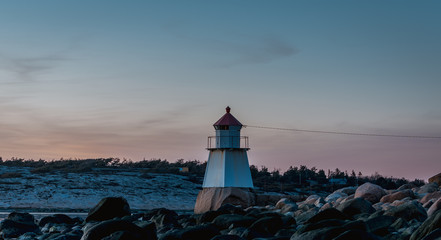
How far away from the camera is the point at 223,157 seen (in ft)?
93.1

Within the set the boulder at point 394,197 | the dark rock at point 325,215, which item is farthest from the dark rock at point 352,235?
the boulder at point 394,197

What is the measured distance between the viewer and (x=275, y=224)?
13.8 meters

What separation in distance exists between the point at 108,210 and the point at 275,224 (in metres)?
6.41

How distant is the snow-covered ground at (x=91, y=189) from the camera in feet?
116

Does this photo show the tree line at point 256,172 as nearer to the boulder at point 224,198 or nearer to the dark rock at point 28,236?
the boulder at point 224,198

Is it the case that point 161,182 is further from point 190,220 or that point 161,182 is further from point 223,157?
point 190,220

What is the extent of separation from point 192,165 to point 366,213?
35.5m

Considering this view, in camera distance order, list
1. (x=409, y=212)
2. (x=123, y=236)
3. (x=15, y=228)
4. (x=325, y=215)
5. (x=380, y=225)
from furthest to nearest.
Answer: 1. (x=15, y=228)
2. (x=409, y=212)
3. (x=325, y=215)
4. (x=380, y=225)
5. (x=123, y=236)

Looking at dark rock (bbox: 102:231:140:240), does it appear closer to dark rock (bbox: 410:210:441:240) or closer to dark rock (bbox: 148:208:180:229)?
dark rock (bbox: 410:210:441:240)

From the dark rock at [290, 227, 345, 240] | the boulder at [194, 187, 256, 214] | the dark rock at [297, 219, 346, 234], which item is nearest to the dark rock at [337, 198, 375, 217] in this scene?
the dark rock at [297, 219, 346, 234]

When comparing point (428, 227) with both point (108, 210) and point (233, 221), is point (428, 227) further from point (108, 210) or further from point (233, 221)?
point (108, 210)

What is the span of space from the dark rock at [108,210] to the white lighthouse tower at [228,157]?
942cm

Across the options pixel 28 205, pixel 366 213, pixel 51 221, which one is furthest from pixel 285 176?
pixel 366 213

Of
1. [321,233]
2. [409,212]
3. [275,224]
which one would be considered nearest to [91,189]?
[275,224]
